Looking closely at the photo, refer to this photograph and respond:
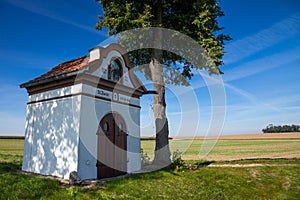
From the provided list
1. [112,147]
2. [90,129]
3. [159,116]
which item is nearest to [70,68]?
[90,129]

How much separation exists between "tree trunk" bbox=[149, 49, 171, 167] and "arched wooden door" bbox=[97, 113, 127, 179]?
287 cm

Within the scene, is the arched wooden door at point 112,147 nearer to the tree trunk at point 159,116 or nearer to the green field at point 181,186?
the green field at point 181,186

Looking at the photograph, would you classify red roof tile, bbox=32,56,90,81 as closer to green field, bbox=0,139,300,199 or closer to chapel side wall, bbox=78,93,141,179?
chapel side wall, bbox=78,93,141,179

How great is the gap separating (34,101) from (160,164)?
8011mm

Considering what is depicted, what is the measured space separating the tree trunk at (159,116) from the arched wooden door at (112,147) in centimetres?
287

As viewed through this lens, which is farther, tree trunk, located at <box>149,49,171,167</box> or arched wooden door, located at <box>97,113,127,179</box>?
tree trunk, located at <box>149,49,171,167</box>

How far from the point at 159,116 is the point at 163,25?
6.18 metres

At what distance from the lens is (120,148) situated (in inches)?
433

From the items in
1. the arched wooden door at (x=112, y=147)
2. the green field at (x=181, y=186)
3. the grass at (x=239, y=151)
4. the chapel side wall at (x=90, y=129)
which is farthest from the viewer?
the grass at (x=239, y=151)

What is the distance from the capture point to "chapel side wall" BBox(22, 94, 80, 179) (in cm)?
900

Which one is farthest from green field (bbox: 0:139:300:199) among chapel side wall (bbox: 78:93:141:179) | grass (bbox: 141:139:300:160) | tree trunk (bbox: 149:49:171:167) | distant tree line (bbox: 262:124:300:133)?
distant tree line (bbox: 262:124:300:133)

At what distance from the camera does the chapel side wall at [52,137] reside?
9000mm

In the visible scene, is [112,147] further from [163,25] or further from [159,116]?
[163,25]

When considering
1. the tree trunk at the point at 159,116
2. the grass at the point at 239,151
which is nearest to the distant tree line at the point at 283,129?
the grass at the point at 239,151
